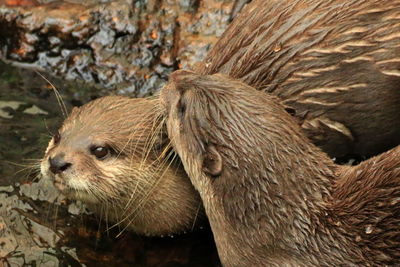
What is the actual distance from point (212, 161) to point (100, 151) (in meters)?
0.57

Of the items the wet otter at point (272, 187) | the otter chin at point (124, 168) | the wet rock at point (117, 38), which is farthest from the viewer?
the wet rock at point (117, 38)

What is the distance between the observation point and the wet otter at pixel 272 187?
3.46 meters

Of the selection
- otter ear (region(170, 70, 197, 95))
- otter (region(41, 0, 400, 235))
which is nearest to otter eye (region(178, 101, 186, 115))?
otter ear (region(170, 70, 197, 95))

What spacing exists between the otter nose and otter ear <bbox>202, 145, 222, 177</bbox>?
1.98 ft

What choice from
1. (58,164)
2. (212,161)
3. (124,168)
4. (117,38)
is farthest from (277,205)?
(117,38)

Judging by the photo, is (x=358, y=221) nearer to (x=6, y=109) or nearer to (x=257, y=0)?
(x=257, y=0)

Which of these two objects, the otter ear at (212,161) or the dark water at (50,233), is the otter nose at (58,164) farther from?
the otter ear at (212,161)

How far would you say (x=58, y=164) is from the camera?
3729 millimetres

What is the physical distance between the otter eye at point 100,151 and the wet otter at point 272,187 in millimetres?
426

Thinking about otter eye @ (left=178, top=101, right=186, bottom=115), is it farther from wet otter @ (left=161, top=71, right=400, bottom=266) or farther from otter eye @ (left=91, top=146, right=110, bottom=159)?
otter eye @ (left=91, top=146, right=110, bottom=159)

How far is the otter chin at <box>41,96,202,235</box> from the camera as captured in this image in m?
3.79

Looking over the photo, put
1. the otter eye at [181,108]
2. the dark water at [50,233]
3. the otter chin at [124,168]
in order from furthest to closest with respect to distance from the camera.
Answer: the dark water at [50,233]
the otter chin at [124,168]
the otter eye at [181,108]

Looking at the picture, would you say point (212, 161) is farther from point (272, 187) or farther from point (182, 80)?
point (182, 80)

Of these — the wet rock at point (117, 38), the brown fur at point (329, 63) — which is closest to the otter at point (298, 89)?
the brown fur at point (329, 63)
